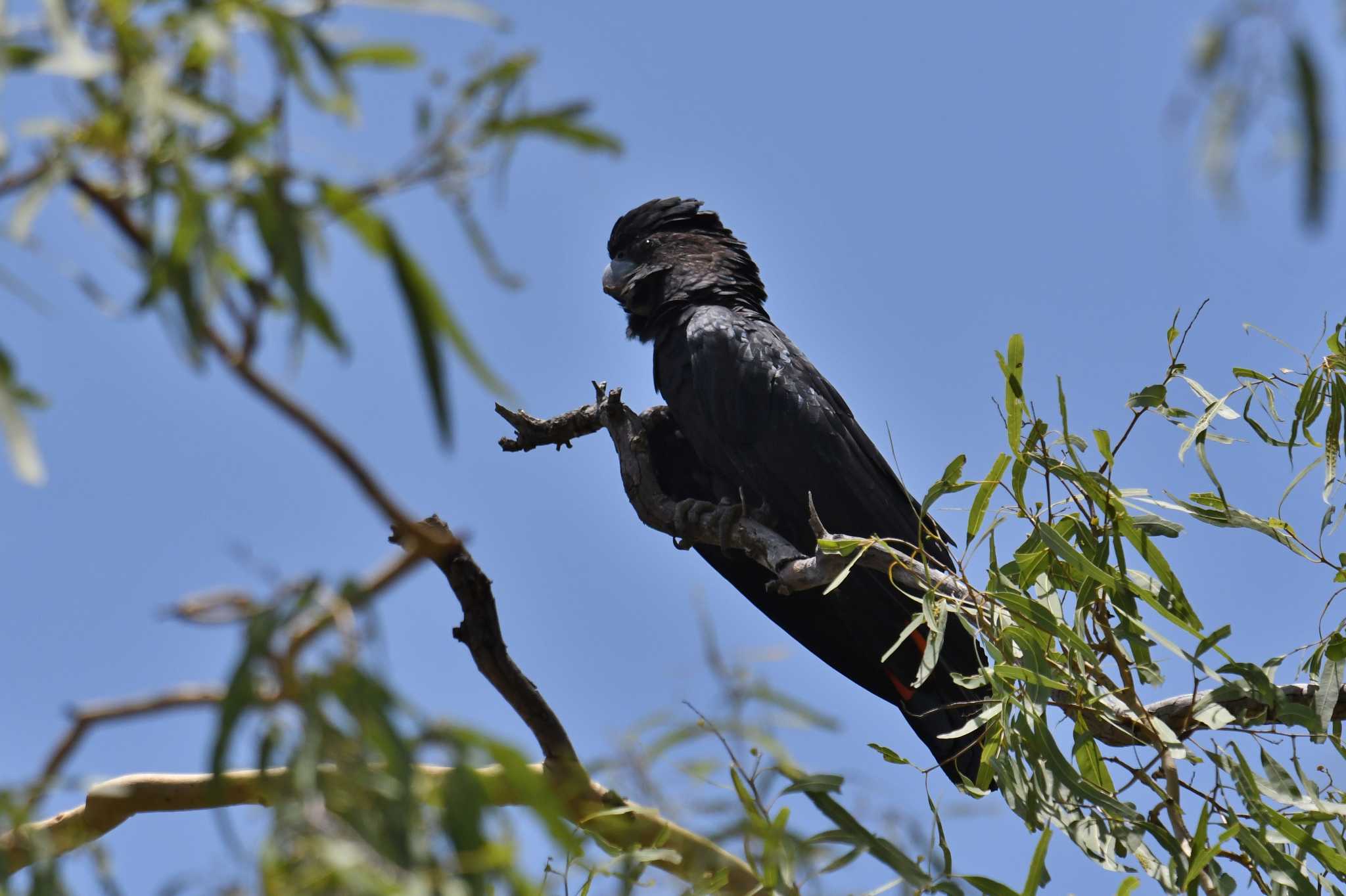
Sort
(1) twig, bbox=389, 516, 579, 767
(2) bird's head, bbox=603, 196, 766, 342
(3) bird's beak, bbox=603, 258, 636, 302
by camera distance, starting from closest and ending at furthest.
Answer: (1) twig, bbox=389, 516, 579, 767
(2) bird's head, bbox=603, 196, 766, 342
(3) bird's beak, bbox=603, 258, 636, 302

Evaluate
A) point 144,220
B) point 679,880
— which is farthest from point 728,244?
point 144,220

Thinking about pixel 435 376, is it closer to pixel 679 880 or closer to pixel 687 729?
pixel 687 729

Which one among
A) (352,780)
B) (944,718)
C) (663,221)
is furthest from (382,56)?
(663,221)

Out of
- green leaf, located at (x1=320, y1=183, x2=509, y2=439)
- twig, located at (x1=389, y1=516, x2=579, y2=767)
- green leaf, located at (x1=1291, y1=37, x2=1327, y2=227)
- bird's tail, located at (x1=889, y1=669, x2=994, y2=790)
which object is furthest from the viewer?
bird's tail, located at (x1=889, y1=669, x2=994, y2=790)

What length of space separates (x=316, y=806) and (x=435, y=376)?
0.42 metres

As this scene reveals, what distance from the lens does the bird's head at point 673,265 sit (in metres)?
3.62

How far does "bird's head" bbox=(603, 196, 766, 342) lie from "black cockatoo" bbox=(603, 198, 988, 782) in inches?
2.1

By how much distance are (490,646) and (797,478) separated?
140 cm

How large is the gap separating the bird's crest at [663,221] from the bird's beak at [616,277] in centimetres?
10

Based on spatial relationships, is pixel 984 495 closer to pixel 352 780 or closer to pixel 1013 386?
pixel 1013 386

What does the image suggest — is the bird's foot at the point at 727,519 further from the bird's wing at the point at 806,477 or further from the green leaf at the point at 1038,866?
the green leaf at the point at 1038,866

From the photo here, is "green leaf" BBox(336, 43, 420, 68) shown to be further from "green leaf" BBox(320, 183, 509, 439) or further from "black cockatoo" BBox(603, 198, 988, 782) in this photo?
"black cockatoo" BBox(603, 198, 988, 782)

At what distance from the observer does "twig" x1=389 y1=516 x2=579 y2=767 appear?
5.91ft

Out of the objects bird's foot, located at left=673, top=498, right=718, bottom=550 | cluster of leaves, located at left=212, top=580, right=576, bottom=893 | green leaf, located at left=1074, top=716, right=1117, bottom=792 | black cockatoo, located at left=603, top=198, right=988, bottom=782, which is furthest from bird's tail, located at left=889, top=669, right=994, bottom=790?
cluster of leaves, located at left=212, top=580, right=576, bottom=893
